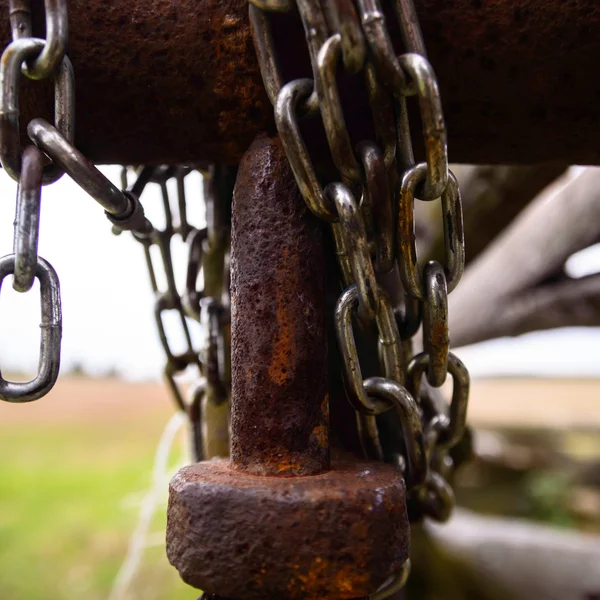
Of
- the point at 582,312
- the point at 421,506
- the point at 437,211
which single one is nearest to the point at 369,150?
the point at 421,506

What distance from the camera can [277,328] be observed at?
41cm

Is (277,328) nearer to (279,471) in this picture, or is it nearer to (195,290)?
(279,471)

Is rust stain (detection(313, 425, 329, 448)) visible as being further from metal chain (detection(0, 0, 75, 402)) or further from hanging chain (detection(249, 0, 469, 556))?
metal chain (detection(0, 0, 75, 402))

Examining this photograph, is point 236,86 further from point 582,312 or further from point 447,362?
point 582,312

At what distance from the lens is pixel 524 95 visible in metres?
0.43

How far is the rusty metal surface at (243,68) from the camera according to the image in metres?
0.41

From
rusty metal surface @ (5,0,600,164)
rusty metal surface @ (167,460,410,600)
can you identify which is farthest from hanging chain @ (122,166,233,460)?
rusty metal surface @ (167,460,410,600)

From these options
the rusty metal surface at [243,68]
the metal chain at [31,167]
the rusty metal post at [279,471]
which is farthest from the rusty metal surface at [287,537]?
the rusty metal surface at [243,68]

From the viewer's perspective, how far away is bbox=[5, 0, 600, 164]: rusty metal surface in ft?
1.34

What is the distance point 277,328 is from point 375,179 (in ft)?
0.40

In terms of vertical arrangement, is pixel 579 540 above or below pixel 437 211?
below

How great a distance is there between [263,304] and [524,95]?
0.25 metres

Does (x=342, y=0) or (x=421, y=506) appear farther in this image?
(x=421, y=506)

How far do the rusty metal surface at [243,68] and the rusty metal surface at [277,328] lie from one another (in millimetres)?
58
